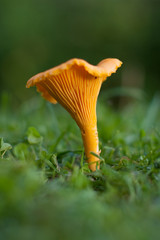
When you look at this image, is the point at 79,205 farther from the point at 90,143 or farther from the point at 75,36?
the point at 75,36

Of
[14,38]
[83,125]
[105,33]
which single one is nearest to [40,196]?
[83,125]

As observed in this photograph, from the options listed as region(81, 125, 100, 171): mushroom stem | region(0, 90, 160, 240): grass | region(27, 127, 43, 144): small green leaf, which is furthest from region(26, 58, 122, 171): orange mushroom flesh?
region(27, 127, 43, 144): small green leaf

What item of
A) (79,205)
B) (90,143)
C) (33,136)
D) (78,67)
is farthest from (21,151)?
(79,205)

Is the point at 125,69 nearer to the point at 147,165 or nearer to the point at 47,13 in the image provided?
the point at 47,13

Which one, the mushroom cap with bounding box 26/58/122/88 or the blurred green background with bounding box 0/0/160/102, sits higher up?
the blurred green background with bounding box 0/0/160/102

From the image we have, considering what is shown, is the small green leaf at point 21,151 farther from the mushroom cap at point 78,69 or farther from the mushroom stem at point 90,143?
the mushroom cap at point 78,69

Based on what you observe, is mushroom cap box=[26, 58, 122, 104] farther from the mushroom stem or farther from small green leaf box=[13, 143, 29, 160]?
small green leaf box=[13, 143, 29, 160]

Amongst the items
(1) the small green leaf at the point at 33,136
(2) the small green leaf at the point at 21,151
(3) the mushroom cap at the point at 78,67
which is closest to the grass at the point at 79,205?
(2) the small green leaf at the point at 21,151
